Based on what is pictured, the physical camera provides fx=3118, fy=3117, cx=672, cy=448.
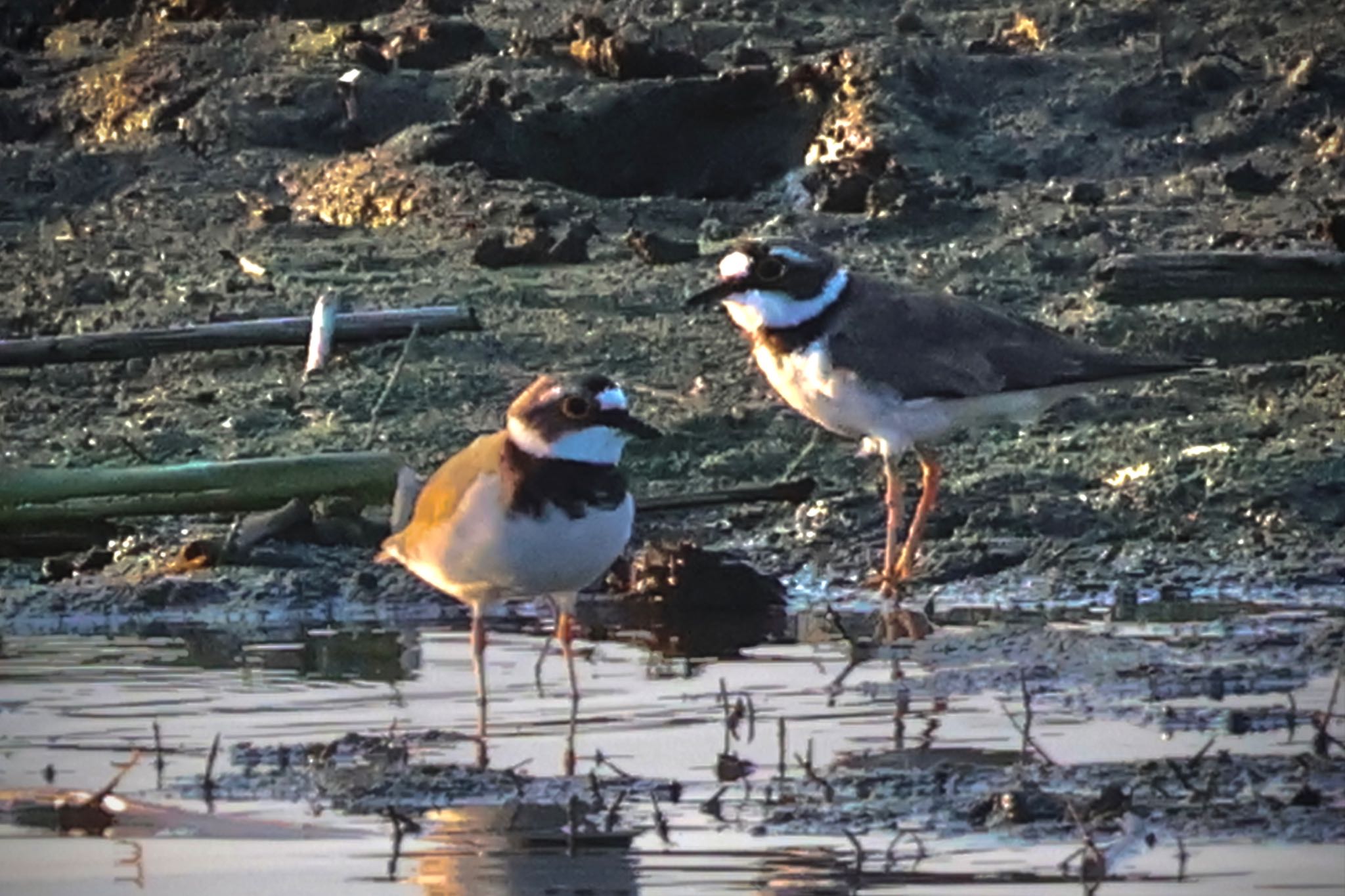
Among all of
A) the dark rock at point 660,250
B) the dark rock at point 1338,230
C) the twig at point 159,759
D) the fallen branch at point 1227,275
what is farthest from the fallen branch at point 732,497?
the twig at point 159,759

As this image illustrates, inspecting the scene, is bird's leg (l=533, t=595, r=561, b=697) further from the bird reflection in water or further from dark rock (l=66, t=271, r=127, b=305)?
dark rock (l=66, t=271, r=127, b=305)

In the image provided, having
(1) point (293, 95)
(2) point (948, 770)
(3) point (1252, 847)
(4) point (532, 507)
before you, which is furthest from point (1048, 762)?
(1) point (293, 95)

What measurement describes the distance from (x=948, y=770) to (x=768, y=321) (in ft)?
10.8

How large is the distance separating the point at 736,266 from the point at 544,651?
6.78 ft

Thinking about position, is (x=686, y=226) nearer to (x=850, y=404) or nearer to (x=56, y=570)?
(x=850, y=404)

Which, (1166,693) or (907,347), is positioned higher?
(907,347)

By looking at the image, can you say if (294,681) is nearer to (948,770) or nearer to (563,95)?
(948,770)

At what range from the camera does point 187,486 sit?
974 centimetres

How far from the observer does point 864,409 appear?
986cm

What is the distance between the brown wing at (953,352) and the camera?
9.84 meters

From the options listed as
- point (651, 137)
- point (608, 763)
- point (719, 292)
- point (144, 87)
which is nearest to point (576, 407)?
point (608, 763)

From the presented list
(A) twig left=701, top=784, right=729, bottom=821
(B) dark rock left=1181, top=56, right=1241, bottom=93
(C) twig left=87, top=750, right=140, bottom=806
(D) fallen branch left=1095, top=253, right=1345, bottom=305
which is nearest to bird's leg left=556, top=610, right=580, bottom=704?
(A) twig left=701, top=784, right=729, bottom=821

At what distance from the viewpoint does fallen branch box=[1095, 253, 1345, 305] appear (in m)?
11.0

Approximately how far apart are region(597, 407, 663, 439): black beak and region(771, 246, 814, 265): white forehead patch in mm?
1669
